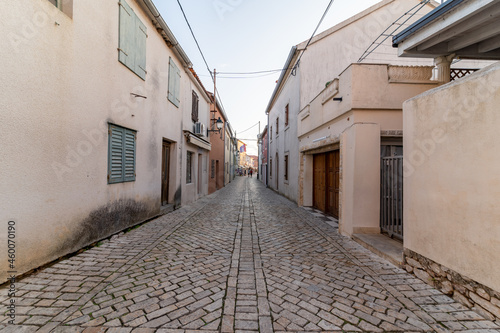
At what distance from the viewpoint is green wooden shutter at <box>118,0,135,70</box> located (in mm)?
5184

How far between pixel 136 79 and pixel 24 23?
9.11ft

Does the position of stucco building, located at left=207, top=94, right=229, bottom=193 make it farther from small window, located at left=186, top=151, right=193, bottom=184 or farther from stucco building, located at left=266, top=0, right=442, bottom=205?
stucco building, located at left=266, top=0, right=442, bottom=205

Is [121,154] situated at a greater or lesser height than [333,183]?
greater

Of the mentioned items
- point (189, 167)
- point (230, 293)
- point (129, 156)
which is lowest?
point (230, 293)

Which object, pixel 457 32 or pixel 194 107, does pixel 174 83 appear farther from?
pixel 457 32

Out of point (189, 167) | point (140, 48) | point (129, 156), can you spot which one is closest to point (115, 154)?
point (129, 156)

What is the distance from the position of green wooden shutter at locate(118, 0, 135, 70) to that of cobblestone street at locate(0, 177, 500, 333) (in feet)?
13.2

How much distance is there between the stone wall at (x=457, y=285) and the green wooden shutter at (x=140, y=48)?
6854mm

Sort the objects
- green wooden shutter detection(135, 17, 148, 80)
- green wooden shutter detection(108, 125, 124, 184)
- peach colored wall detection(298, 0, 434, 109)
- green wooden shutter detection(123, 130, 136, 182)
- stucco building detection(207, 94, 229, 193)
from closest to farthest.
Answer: green wooden shutter detection(108, 125, 124, 184) → green wooden shutter detection(123, 130, 136, 182) → green wooden shutter detection(135, 17, 148, 80) → peach colored wall detection(298, 0, 434, 109) → stucco building detection(207, 94, 229, 193)

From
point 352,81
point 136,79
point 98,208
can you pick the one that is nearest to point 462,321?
point 352,81

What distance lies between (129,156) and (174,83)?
3.84 meters

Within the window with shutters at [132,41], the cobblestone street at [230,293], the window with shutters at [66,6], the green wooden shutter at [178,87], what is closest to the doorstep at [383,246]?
the cobblestone street at [230,293]

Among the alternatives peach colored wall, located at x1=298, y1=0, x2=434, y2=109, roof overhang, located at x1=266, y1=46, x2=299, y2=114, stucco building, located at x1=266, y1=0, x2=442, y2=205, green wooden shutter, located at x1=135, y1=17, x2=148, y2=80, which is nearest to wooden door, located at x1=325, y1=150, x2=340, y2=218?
stucco building, located at x1=266, y1=0, x2=442, y2=205

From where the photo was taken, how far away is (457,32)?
4340 mm
